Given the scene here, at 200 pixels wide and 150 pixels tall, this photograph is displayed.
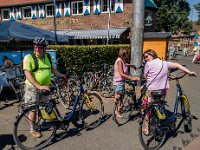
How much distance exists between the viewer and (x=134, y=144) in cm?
441

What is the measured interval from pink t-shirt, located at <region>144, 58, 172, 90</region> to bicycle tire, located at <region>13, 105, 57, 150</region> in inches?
76.9

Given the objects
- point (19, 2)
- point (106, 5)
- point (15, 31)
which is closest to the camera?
point (15, 31)

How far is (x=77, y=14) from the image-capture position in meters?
23.2

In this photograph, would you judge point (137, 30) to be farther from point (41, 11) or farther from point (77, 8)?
point (41, 11)

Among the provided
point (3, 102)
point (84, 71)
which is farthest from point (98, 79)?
point (3, 102)

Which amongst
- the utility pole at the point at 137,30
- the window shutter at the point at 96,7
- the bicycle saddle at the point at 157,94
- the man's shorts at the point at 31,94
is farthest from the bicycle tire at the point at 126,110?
the window shutter at the point at 96,7

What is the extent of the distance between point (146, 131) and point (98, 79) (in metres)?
5.00

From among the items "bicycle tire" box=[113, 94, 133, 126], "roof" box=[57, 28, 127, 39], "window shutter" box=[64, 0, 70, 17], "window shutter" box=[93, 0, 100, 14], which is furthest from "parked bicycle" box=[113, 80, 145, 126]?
"window shutter" box=[64, 0, 70, 17]

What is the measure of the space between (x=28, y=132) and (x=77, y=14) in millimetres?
20023

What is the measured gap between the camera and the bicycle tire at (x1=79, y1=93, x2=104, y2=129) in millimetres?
4992

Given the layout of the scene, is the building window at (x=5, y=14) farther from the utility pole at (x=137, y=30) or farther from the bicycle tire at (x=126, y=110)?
the bicycle tire at (x=126, y=110)

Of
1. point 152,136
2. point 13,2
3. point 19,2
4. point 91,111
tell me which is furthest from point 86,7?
point 152,136

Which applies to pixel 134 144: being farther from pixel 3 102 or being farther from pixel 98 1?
pixel 98 1

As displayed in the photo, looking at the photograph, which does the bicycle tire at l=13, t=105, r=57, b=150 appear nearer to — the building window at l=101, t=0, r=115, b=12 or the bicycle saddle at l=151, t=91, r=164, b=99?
the bicycle saddle at l=151, t=91, r=164, b=99
